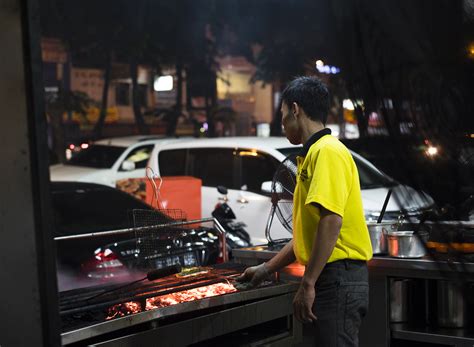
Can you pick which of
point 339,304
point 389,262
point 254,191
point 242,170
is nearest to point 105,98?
point 242,170

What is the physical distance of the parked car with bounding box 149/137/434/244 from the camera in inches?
343

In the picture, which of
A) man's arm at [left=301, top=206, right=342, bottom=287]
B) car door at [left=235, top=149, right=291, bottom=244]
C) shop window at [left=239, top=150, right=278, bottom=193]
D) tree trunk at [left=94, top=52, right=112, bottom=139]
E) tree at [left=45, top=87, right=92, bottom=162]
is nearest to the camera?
man's arm at [left=301, top=206, right=342, bottom=287]

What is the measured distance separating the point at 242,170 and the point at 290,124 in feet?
20.5

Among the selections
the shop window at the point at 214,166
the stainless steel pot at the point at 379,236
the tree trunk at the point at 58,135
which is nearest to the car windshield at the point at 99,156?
the shop window at the point at 214,166

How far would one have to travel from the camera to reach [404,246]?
402cm

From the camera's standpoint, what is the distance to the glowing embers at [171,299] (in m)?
3.31

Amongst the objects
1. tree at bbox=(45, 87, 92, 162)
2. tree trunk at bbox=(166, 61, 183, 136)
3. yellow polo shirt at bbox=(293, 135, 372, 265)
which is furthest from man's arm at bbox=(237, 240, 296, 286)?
tree trunk at bbox=(166, 61, 183, 136)

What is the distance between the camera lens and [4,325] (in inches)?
101

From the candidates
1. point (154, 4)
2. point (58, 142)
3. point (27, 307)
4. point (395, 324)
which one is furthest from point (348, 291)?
point (58, 142)

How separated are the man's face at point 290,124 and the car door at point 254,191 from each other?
5.36 meters

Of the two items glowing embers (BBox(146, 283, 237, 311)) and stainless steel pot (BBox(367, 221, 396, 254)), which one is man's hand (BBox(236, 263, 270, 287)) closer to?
glowing embers (BBox(146, 283, 237, 311))

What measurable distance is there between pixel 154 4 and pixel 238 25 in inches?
104

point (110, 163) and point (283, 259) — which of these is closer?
point (283, 259)

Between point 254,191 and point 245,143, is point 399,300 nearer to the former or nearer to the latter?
point 254,191
